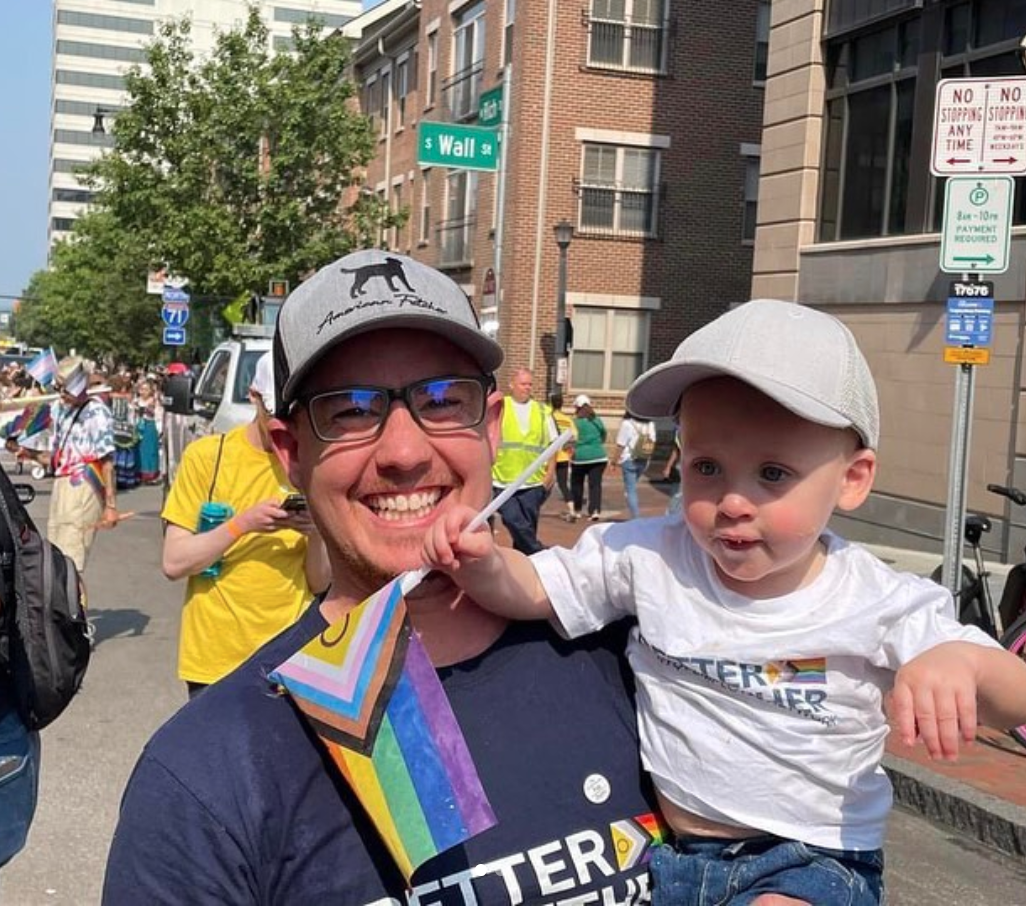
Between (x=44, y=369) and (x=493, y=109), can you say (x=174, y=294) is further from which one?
(x=44, y=369)

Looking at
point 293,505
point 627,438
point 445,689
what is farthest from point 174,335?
point 445,689

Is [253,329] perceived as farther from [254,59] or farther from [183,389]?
[254,59]

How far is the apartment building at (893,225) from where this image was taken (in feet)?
44.6

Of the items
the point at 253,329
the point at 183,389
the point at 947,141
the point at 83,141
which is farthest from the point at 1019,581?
the point at 83,141

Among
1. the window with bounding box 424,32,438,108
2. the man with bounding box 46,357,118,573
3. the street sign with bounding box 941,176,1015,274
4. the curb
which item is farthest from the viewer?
the window with bounding box 424,32,438,108

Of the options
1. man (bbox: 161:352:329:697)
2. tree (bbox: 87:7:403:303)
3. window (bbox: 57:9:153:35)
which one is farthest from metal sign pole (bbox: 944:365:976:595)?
window (bbox: 57:9:153:35)

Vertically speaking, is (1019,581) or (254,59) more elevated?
(254,59)

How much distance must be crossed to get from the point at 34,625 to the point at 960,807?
4575 millimetres

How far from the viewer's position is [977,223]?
23.6 ft

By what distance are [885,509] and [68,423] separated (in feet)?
32.4

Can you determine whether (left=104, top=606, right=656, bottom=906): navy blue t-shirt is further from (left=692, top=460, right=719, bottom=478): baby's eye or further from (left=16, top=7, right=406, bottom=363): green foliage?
(left=16, top=7, right=406, bottom=363): green foliage

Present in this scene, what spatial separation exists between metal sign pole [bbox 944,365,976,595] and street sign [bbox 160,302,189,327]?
24.3 meters

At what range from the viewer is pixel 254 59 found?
29.5 meters

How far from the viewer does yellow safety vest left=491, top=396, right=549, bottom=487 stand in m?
10.9
